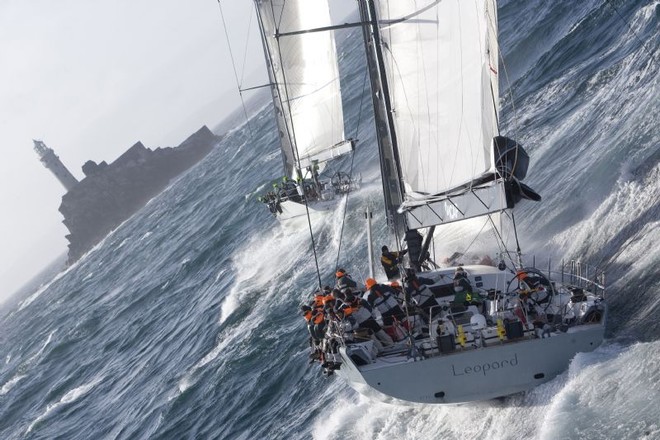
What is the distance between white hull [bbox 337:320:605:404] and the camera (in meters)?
12.8

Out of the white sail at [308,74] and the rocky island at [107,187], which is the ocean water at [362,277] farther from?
the rocky island at [107,187]

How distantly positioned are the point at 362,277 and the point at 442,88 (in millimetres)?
9736

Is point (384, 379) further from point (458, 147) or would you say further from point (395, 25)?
point (395, 25)

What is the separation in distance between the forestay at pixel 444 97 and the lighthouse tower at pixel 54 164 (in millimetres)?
138162

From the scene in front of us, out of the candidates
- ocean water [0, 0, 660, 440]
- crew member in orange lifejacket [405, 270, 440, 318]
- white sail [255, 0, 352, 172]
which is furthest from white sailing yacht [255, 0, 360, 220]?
crew member in orange lifejacket [405, 270, 440, 318]

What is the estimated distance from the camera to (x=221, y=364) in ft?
88.9

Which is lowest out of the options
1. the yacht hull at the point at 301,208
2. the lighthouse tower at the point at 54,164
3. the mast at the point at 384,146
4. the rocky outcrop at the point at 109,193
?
the yacht hull at the point at 301,208

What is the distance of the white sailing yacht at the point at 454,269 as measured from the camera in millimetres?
13086

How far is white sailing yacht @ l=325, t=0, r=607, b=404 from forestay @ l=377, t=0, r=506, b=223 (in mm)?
23

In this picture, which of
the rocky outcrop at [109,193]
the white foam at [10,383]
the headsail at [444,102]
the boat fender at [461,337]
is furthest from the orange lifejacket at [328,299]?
the rocky outcrop at [109,193]

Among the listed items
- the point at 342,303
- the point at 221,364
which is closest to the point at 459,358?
the point at 342,303

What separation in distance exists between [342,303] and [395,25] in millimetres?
6159

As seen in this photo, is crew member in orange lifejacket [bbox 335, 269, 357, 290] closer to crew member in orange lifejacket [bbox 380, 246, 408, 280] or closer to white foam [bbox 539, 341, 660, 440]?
crew member in orange lifejacket [bbox 380, 246, 408, 280]

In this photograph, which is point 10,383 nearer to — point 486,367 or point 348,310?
point 348,310
